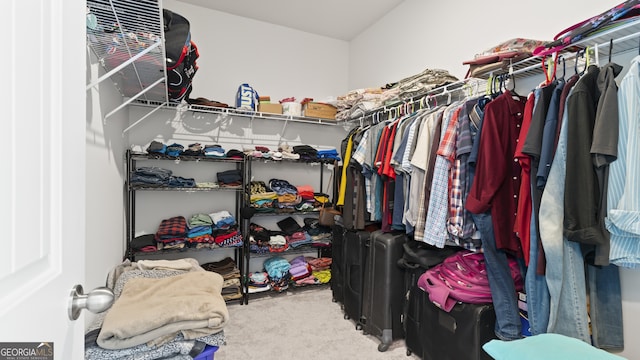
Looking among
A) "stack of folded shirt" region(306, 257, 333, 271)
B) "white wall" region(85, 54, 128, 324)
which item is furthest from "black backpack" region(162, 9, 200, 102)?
"stack of folded shirt" region(306, 257, 333, 271)

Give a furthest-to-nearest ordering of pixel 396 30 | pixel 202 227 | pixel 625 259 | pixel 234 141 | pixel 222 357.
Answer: pixel 234 141 → pixel 396 30 → pixel 202 227 → pixel 222 357 → pixel 625 259

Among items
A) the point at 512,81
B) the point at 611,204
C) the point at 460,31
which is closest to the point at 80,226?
the point at 611,204

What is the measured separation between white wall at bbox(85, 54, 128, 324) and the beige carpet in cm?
96

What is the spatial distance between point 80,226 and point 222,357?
1719mm

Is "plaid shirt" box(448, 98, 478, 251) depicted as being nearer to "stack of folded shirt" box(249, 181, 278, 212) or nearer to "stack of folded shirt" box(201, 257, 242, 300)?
"stack of folded shirt" box(249, 181, 278, 212)

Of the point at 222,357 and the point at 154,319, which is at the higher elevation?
the point at 154,319

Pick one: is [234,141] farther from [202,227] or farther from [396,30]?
[396,30]

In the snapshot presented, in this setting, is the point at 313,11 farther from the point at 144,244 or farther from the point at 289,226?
the point at 144,244

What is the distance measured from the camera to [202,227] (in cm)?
272

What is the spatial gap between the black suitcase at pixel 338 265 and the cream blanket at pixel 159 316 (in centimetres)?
145

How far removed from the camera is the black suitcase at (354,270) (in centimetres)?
243

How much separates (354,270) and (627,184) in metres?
1.83

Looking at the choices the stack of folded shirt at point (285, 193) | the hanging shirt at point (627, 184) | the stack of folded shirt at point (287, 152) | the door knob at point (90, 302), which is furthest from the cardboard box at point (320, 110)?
the door knob at point (90, 302)

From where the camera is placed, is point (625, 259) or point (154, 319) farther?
point (154, 319)
